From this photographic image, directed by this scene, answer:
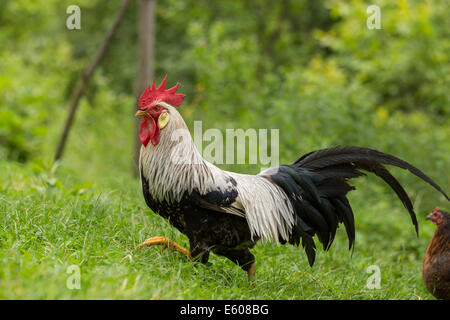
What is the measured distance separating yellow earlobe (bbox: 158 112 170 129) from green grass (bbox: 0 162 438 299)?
946 mm

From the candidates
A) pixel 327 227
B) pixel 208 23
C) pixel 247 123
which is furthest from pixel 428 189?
pixel 208 23

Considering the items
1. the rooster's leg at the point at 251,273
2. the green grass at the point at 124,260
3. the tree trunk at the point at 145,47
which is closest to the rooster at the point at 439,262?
the green grass at the point at 124,260

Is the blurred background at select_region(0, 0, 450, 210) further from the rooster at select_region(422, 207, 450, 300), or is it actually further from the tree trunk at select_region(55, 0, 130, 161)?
the rooster at select_region(422, 207, 450, 300)

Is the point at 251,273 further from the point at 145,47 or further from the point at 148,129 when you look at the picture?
the point at 145,47

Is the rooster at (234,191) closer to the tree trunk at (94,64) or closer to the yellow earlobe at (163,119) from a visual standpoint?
the yellow earlobe at (163,119)

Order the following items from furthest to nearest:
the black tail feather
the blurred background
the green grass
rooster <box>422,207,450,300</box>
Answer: the blurred background
rooster <box>422,207,450,300</box>
the black tail feather
the green grass

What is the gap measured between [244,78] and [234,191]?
21.6ft

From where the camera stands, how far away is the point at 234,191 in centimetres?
326

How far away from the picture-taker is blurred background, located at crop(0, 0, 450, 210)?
25.3 ft

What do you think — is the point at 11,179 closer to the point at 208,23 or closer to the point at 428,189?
the point at 428,189

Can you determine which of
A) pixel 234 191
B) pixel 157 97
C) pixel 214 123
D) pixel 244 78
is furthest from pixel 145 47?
pixel 234 191

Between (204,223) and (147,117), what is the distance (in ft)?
2.77

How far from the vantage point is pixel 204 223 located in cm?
319

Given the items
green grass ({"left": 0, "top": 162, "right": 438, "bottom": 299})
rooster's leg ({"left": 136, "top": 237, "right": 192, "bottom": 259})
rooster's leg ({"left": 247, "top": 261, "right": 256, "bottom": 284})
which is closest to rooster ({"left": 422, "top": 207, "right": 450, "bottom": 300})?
green grass ({"left": 0, "top": 162, "right": 438, "bottom": 299})
